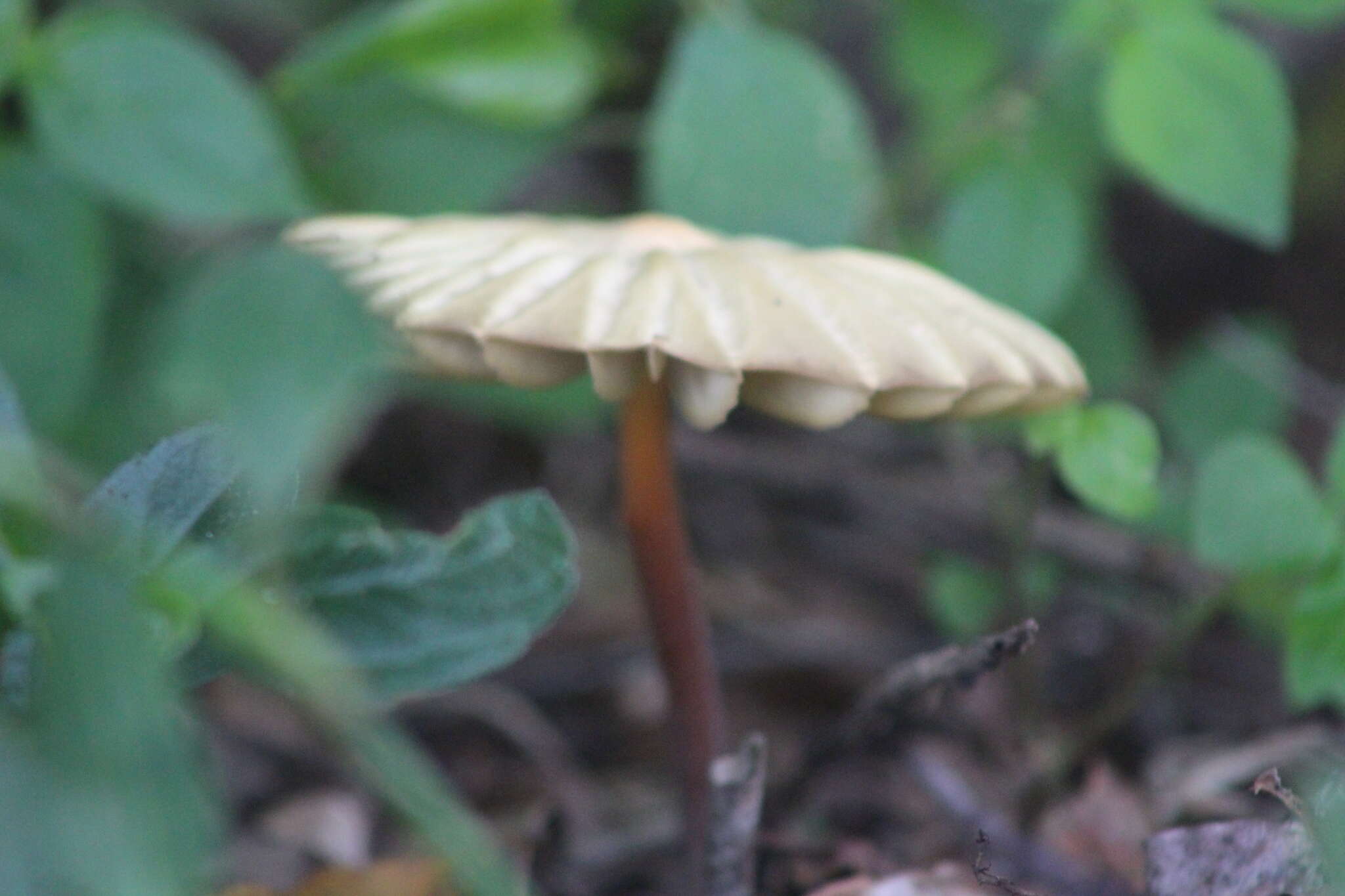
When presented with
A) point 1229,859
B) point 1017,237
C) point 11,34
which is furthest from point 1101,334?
point 11,34

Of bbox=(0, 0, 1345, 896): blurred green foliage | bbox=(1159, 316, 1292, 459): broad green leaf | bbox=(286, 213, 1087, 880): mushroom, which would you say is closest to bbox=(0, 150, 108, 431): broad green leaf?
bbox=(0, 0, 1345, 896): blurred green foliage

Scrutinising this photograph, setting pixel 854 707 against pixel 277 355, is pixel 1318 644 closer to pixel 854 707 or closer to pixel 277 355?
pixel 854 707

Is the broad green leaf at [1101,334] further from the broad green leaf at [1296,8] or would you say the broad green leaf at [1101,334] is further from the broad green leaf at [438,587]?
the broad green leaf at [438,587]

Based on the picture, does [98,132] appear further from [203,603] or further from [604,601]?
[604,601]

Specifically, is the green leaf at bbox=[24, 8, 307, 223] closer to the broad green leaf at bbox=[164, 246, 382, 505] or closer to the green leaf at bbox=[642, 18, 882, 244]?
the green leaf at bbox=[642, 18, 882, 244]

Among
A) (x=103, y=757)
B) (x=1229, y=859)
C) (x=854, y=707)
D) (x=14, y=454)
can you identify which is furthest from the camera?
(x=854, y=707)

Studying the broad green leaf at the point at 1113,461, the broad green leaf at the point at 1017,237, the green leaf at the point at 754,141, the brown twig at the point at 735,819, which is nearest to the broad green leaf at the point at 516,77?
the green leaf at the point at 754,141
